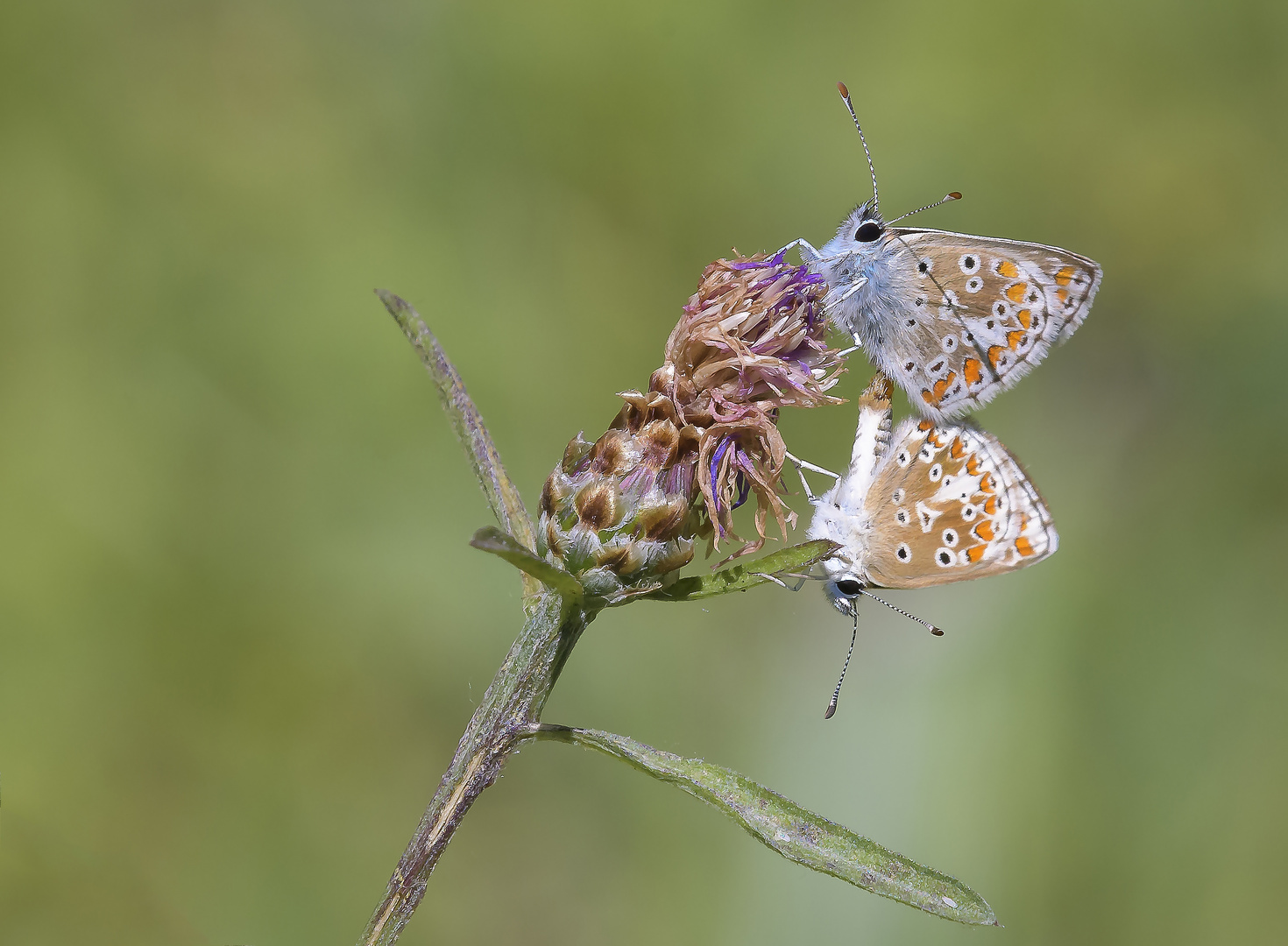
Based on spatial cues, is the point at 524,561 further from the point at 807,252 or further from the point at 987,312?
the point at 987,312

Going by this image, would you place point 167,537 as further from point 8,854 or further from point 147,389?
point 8,854

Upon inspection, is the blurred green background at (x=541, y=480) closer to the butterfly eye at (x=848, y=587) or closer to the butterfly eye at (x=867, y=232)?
the butterfly eye at (x=867, y=232)

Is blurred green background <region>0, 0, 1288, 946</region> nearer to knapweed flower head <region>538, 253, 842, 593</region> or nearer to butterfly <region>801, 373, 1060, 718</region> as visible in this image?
butterfly <region>801, 373, 1060, 718</region>

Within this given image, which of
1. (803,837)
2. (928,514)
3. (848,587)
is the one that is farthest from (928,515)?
(803,837)

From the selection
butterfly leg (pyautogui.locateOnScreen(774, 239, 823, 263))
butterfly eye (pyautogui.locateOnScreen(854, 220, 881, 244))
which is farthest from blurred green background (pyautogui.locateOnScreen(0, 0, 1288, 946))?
butterfly leg (pyautogui.locateOnScreen(774, 239, 823, 263))

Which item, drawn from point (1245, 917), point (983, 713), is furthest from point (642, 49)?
point (1245, 917)
